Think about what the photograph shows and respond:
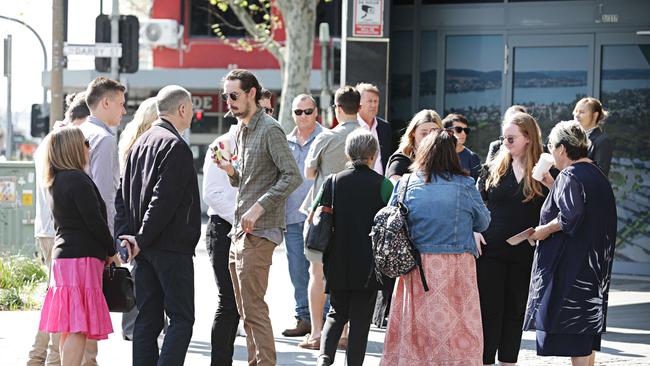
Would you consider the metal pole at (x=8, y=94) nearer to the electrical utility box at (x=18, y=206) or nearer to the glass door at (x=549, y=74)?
the electrical utility box at (x=18, y=206)

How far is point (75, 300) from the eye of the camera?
8.34m

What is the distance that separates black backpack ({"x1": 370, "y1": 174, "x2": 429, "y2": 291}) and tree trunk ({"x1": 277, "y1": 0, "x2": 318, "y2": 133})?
1877 centimetres

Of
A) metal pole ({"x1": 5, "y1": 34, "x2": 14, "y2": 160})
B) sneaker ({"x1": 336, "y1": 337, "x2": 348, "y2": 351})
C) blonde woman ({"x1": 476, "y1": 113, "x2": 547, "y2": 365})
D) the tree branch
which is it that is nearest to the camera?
blonde woman ({"x1": 476, "y1": 113, "x2": 547, "y2": 365})

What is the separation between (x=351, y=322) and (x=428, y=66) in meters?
7.35

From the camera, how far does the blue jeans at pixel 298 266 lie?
455 inches

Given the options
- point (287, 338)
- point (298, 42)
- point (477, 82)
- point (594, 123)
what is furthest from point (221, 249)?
point (298, 42)

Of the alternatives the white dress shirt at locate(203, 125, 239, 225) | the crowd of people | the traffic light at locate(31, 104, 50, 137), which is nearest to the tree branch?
the traffic light at locate(31, 104, 50, 137)

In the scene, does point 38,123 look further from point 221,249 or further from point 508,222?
point 508,222

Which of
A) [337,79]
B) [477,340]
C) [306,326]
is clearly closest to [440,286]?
[477,340]

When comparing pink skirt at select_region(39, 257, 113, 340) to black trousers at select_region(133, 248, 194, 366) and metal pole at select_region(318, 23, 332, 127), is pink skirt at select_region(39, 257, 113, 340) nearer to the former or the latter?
black trousers at select_region(133, 248, 194, 366)

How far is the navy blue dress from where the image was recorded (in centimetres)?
858

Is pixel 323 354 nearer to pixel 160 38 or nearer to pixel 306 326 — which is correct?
pixel 306 326

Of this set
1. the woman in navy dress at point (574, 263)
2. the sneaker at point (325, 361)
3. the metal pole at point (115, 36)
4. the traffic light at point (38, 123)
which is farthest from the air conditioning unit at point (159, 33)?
the woman in navy dress at point (574, 263)

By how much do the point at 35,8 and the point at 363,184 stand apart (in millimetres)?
29941
